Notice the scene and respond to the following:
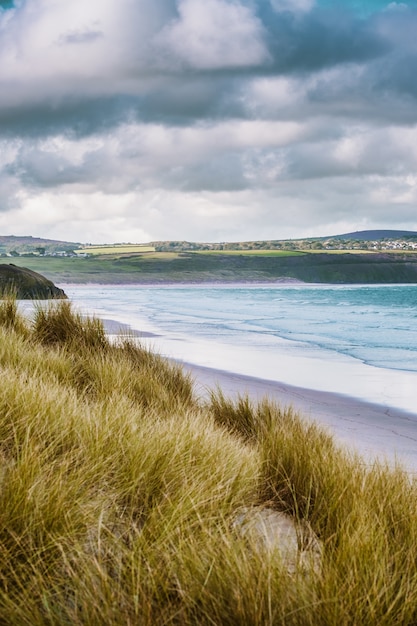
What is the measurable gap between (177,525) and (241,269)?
365 feet

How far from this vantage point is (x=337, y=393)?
Result: 9.79 metres

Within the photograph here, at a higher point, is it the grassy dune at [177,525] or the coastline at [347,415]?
the grassy dune at [177,525]

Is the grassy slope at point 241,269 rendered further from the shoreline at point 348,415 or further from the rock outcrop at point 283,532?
the rock outcrop at point 283,532

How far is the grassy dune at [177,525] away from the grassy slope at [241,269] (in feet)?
329

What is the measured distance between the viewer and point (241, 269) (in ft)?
372

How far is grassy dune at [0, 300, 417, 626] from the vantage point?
2145mm

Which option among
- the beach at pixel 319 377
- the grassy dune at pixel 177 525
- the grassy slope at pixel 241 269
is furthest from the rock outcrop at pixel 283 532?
the grassy slope at pixel 241 269

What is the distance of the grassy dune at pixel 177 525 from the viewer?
7.04 feet

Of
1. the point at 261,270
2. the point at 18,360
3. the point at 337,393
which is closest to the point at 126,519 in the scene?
the point at 18,360

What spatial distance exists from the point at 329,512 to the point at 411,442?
4.01m

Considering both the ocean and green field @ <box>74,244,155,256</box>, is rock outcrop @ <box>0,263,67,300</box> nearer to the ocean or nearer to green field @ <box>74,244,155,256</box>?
the ocean

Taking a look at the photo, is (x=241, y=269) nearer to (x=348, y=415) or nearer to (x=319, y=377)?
(x=319, y=377)

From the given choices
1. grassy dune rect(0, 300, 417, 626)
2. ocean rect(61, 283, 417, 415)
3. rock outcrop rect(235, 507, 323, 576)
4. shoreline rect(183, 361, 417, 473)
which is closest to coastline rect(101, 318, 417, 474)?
shoreline rect(183, 361, 417, 473)

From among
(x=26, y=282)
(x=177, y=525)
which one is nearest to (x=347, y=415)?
(x=177, y=525)
